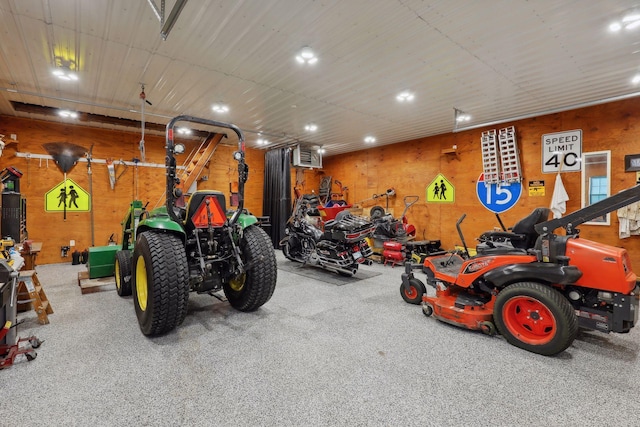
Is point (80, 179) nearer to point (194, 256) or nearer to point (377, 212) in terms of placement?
point (194, 256)

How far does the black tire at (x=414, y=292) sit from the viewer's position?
3.43 meters

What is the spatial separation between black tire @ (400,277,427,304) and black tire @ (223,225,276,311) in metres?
1.65

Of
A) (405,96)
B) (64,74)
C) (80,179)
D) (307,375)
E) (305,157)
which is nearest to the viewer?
(307,375)

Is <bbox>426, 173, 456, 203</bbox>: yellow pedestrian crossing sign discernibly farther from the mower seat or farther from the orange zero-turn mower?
the orange zero-turn mower

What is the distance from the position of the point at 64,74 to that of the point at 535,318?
232 inches

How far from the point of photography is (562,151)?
16.5ft

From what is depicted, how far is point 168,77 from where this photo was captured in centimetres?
379

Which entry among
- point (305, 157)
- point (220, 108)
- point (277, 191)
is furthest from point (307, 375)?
point (305, 157)

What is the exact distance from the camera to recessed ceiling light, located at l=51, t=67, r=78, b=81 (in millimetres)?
3561

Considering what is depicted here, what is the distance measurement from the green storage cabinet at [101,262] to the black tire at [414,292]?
4235 millimetres

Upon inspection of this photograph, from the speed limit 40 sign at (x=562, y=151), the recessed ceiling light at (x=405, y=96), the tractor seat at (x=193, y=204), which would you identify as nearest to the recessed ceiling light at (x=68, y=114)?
the tractor seat at (x=193, y=204)

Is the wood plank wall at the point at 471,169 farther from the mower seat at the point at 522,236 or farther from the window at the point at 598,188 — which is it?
the mower seat at the point at 522,236

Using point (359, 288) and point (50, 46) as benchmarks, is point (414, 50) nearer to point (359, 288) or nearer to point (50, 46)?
point (359, 288)

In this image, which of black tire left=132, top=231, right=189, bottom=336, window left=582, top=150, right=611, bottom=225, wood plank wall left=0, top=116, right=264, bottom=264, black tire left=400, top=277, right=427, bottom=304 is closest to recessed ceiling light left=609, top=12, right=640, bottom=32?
window left=582, top=150, right=611, bottom=225
